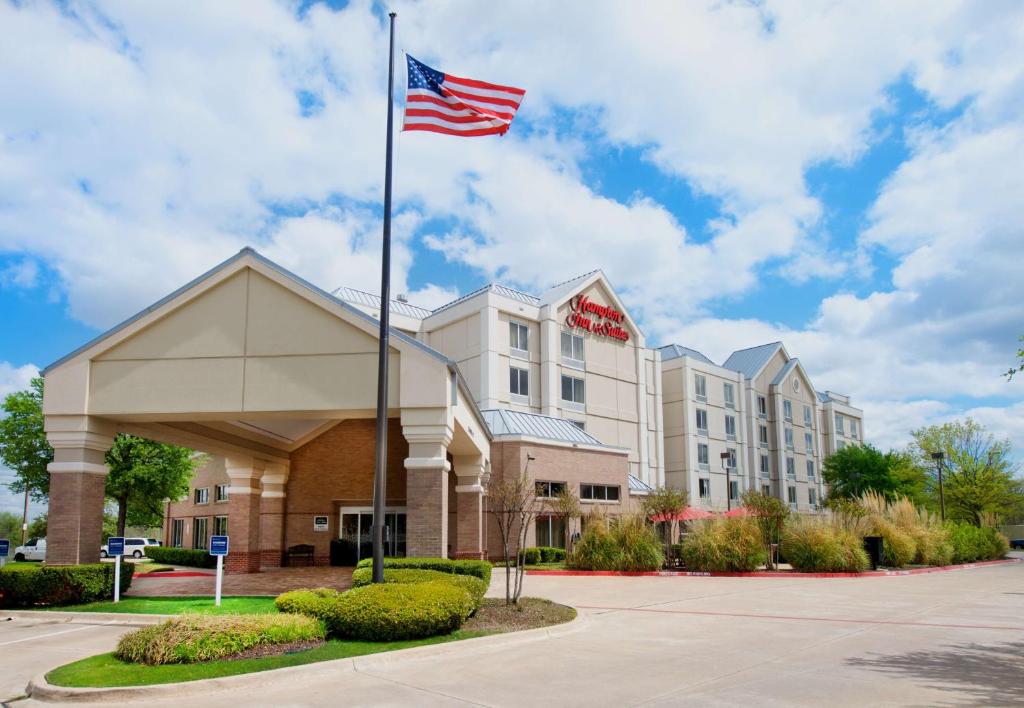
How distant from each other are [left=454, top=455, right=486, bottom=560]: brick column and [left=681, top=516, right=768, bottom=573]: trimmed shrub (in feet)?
22.5

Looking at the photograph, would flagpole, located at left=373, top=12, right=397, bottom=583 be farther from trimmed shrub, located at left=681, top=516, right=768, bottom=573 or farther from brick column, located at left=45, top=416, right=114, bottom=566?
trimmed shrub, located at left=681, top=516, right=768, bottom=573

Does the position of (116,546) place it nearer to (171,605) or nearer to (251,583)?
(171,605)

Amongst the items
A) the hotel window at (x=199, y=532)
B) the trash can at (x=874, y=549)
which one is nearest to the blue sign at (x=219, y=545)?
the trash can at (x=874, y=549)

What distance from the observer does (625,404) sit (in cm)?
5325

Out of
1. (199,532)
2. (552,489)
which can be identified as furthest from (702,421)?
(199,532)

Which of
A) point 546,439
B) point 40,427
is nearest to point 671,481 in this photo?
point 546,439

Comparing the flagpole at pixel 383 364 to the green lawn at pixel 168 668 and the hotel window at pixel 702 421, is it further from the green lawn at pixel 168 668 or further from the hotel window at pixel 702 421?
the hotel window at pixel 702 421

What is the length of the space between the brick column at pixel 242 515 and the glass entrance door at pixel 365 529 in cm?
431

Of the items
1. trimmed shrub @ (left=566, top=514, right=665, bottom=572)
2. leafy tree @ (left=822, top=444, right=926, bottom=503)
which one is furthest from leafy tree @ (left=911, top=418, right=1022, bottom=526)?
trimmed shrub @ (left=566, top=514, right=665, bottom=572)

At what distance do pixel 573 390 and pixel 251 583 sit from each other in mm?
29819

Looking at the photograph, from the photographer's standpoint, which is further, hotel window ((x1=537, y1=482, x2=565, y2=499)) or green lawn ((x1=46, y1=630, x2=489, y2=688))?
hotel window ((x1=537, y1=482, x2=565, y2=499))

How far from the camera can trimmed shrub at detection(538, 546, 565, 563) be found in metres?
32.3

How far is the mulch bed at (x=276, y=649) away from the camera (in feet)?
33.9

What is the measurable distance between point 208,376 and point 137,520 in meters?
43.5
